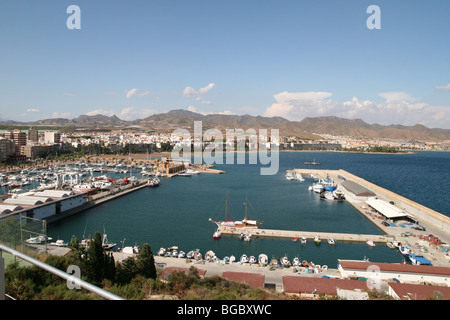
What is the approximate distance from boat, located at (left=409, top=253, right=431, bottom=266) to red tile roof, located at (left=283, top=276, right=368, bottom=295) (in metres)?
Answer: 2.01

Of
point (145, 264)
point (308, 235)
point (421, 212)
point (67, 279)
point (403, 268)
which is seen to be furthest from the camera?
point (421, 212)

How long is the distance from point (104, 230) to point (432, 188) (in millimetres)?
14674

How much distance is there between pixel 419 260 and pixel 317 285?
8.83 ft

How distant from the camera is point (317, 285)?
4086 millimetres

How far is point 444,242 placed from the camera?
638 centimetres

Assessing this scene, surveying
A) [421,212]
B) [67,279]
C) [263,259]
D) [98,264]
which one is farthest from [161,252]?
[421,212]

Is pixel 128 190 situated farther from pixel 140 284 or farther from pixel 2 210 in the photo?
pixel 140 284

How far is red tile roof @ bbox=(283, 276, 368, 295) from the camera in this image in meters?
3.97

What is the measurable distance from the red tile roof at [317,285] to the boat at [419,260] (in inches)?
79.2

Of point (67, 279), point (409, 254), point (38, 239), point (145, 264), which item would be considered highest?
point (67, 279)

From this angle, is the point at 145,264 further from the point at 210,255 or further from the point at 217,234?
the point at 217,234

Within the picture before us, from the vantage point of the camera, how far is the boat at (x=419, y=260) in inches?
214

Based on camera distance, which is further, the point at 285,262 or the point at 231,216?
the point at 231,216

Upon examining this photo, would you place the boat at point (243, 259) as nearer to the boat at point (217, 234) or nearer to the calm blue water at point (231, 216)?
the calm blue water at point (231, 216)
